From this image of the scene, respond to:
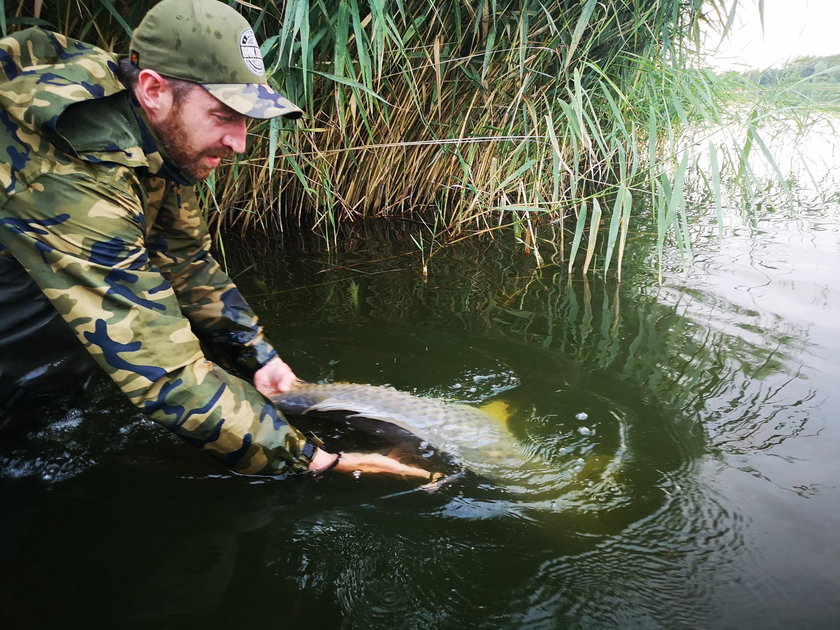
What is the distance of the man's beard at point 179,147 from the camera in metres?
1.55

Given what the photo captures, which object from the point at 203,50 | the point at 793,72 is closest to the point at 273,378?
the point at 203,50

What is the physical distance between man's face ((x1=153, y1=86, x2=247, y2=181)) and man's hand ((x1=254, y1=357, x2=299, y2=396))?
84cm

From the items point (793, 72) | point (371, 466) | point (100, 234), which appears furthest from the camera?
point (793, 72)

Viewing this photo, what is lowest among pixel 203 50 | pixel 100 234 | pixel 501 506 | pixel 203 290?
pixel 501 506

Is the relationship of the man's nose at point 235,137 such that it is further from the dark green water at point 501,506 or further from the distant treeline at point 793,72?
the distant treeline at point 793,72

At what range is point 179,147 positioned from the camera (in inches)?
62.9

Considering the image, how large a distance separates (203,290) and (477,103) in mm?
2465

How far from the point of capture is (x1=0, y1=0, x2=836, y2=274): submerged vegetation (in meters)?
2.62

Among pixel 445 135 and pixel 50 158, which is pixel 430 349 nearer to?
pixel 50 158

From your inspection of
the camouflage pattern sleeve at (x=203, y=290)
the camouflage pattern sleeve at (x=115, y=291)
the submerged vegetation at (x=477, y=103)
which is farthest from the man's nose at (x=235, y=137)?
the submerged vegetation at (x=477, y=103)

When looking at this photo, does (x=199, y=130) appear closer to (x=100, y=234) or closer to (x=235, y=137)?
(x=235, y=137)

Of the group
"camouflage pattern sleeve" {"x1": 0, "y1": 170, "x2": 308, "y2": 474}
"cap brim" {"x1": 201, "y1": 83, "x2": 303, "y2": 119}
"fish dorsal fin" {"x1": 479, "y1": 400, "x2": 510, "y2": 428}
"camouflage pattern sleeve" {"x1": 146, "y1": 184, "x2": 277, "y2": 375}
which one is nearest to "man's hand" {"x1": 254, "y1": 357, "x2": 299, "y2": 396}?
"camouflage pattern sleeve" {"x1": 146, "y1": 184, "x2": 277, "y2": 375}

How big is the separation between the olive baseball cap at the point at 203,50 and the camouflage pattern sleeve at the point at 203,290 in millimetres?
697

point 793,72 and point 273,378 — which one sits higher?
point 793,72
